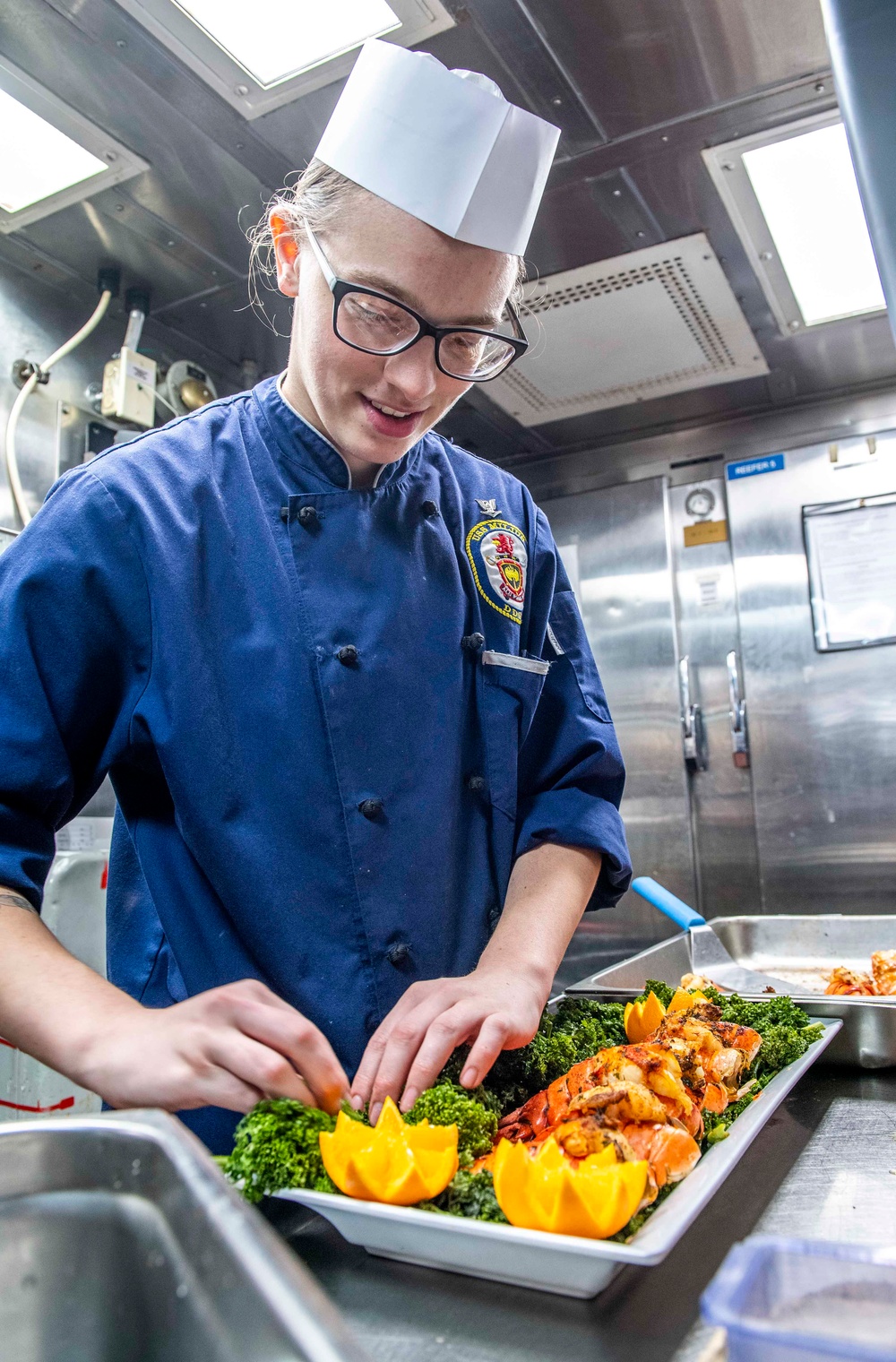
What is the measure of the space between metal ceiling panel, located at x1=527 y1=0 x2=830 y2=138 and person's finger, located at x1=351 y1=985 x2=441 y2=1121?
1.90 metres

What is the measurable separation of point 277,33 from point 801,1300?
227 cm

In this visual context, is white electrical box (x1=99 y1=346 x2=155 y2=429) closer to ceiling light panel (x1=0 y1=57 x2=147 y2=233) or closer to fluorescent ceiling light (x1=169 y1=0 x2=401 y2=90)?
ceiling light panel (x1=0 y1=57 x2=147 y2=233)

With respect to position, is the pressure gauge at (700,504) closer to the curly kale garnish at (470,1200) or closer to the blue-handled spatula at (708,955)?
the blue-handled spatula at (708,955)

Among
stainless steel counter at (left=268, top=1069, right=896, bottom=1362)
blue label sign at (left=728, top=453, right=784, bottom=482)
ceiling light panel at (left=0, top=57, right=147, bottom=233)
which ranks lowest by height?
stainless steel counter at (left=268, top=1069, right=896, bottom=1362)

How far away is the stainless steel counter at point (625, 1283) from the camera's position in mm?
619

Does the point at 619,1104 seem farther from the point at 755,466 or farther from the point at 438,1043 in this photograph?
the point at 755,466

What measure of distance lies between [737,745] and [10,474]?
271 cm

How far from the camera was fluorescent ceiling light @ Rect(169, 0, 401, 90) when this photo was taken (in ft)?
6.11

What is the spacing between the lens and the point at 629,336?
311 centimetres

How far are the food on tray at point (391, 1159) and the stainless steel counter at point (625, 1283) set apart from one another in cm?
6

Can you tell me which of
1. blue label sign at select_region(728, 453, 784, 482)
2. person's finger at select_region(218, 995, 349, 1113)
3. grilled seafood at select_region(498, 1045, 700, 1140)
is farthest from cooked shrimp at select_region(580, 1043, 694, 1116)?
blue label sign at select_region(728, 453, 784, 482)

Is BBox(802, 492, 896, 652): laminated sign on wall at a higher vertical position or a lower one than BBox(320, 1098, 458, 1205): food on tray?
higher

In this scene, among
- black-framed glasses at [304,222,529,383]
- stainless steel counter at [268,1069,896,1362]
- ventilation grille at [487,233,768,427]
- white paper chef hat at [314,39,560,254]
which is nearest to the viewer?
stainless steel counter at [268,1069,896,1362]

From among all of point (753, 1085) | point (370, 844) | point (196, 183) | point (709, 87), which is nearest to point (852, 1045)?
point (753, 1085)
